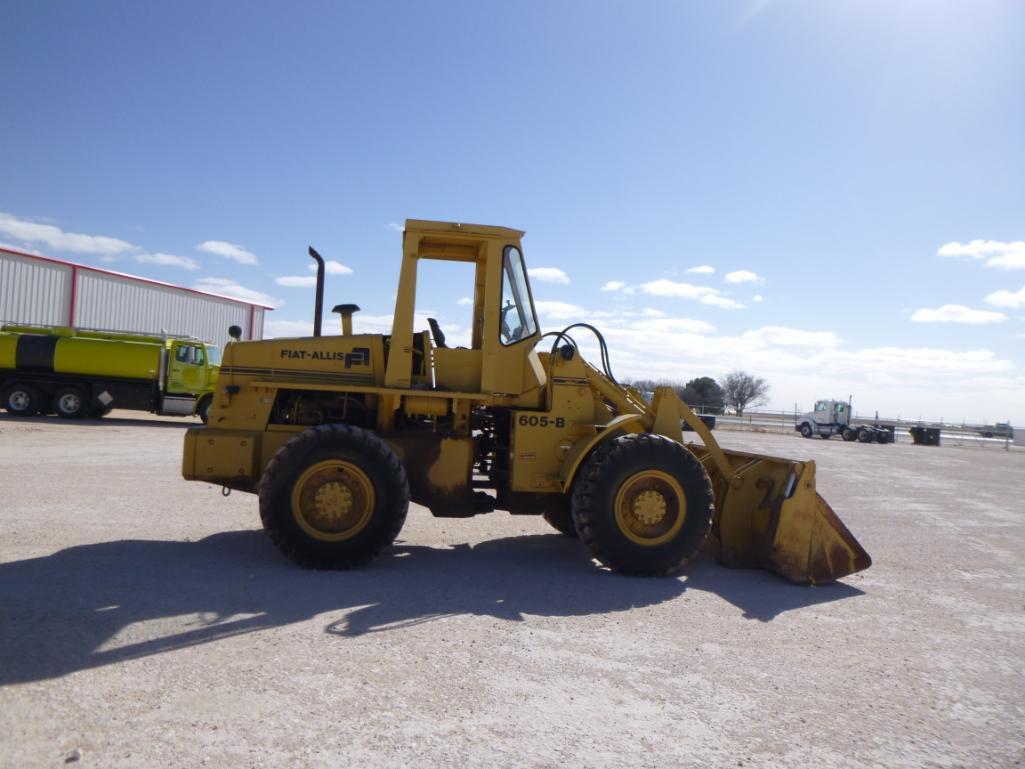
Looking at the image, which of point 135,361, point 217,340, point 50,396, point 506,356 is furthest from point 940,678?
point 217,340

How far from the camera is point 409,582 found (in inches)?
227

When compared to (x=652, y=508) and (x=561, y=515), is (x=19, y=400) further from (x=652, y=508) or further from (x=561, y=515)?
(x=652, y=508)

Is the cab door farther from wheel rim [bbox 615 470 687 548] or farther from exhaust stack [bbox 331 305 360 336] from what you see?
wheel rim [bbox 615 470 687 548]

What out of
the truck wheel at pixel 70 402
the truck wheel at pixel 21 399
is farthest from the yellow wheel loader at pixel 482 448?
the truck wheel at pixel 21 399

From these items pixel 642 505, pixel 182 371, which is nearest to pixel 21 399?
pixel 182 371

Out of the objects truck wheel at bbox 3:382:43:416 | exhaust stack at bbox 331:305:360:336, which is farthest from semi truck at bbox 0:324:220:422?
exhaust stack at bbox 331:305:360:336

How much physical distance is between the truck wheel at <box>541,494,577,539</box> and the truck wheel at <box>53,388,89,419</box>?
19.1 m

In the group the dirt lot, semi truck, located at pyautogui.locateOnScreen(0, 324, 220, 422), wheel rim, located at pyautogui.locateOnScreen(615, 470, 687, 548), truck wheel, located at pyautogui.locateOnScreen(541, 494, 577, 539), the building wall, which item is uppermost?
the building wall

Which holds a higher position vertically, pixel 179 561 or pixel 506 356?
pixel 506 356

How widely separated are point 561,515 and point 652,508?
1.51m

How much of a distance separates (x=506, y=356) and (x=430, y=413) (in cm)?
85

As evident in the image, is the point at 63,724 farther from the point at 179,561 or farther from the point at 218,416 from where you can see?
the point at 218,416

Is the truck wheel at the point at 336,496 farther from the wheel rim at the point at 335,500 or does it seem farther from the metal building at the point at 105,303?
the metal building at the point at 105,303

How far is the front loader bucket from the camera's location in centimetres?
629
